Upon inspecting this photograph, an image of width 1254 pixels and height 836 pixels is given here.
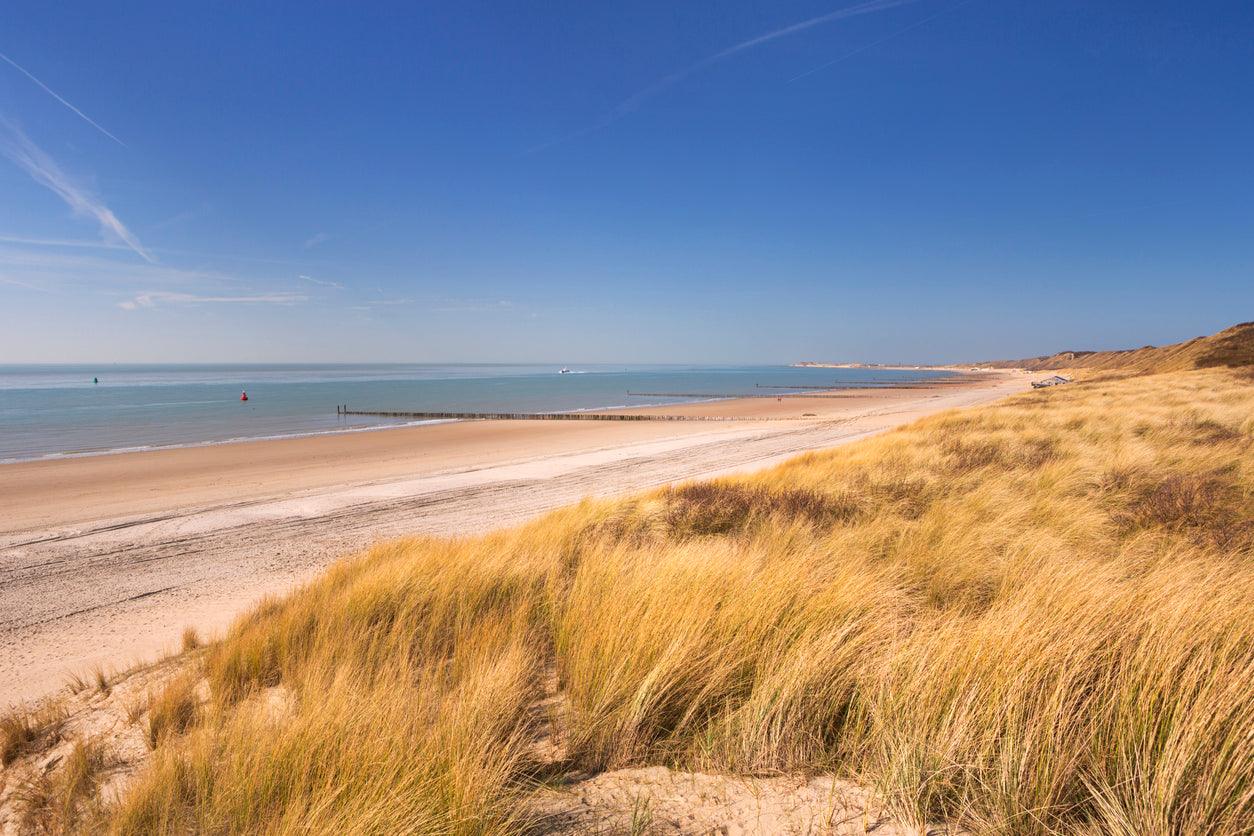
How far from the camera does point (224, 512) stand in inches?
460

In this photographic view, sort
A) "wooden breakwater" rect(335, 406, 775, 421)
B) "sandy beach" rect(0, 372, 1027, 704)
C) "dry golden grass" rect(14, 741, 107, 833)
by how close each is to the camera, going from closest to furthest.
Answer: "dry golden grass" rect(14, 741, 107, 833), "sandy beach" rect(0, 372, 1027, 704), "wooden breakwater" rect(335, 406, 775, 421)

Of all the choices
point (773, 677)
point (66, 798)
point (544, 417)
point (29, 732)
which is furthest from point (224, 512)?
point (544, 417)

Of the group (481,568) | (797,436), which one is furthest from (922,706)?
(797,436)

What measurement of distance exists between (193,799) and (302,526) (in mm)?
8720

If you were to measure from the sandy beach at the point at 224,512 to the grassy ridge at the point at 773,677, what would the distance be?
2.30 metres

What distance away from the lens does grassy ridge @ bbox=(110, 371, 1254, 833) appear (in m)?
2.28

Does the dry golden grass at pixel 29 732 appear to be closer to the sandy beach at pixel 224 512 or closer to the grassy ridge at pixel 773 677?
the grassy ridge at pixel 773 677

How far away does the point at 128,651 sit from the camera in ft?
17.6

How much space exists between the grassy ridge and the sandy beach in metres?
2.30

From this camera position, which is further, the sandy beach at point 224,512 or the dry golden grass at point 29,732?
the sandy beach at point 224,512

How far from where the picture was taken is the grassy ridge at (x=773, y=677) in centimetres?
228

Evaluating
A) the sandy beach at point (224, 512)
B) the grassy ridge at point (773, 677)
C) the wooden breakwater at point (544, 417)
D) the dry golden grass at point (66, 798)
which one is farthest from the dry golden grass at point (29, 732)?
the wooden breakwater at point (544, 417)

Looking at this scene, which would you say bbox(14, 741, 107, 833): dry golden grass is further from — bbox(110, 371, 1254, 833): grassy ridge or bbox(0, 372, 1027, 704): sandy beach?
bbox(0, 372, 1027, 704): sandy beach

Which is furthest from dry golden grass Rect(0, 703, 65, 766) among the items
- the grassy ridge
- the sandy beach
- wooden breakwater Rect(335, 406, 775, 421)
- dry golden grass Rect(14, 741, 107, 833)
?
wooden breakwater Rect(335, 406, 775, 421)
